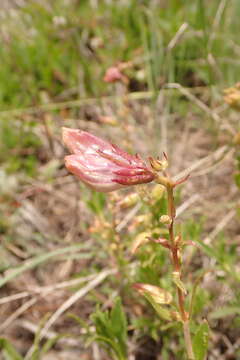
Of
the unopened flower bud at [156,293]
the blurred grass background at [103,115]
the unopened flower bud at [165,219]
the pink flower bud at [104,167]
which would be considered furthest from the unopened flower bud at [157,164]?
the blurred grass background at [103,115]

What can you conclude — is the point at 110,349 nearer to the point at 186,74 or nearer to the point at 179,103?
the point at 179,103

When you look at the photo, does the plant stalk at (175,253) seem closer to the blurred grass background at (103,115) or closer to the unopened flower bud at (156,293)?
the unopened flower bud at (156,293)

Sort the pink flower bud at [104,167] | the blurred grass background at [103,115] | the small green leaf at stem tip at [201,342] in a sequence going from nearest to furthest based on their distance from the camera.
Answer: the pink flower bud at [104,167] → the small green leaf at stem tip at [201,342] → the blurred grass background at [103,115]

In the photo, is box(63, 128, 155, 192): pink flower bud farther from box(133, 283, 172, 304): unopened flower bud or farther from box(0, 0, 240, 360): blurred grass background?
box(0, 0, 240, 360): blurred grass background

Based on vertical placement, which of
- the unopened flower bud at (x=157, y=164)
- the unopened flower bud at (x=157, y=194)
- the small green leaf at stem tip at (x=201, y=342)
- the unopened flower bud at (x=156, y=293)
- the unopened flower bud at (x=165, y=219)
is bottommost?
the small green leaf at stem tip at (x=201, y=342)

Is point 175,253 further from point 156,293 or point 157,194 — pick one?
point 157,194

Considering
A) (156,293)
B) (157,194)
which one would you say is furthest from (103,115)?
(156,293)

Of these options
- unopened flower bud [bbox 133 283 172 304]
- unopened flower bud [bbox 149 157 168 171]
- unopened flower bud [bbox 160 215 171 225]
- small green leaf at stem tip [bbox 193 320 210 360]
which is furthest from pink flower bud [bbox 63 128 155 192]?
small green leaf at stem tip [bbox 193 320 210 360]
